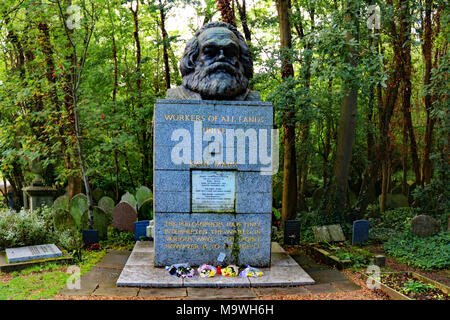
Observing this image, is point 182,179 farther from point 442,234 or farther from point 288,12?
point 288,12

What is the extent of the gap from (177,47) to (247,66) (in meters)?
8.01

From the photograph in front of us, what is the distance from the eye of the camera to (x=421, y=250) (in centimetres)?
644

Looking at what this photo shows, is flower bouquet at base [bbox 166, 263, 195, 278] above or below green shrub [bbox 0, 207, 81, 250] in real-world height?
below

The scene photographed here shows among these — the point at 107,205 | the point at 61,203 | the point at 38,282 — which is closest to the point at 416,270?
the point at 38,282

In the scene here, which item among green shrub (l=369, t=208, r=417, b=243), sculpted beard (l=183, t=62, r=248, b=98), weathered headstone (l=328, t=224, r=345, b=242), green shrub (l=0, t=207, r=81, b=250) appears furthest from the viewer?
green shrub (l=369, t=208, r=417, b=243)

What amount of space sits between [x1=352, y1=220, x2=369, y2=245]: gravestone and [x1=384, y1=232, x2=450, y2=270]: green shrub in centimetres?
42

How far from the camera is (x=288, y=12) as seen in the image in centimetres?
884

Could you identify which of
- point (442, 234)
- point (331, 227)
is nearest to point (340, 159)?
point (331, 227)

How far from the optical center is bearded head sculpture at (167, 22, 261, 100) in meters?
5.43

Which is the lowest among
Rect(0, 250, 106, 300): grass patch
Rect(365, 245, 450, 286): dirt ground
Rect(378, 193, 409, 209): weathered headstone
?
Rect(365, 245, 450, 286): dirt ground

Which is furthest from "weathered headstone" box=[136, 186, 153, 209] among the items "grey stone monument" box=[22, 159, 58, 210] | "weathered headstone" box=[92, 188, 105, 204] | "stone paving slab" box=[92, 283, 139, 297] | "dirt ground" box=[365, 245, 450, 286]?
"dirt ground" box=[365, 245, 450, 286]

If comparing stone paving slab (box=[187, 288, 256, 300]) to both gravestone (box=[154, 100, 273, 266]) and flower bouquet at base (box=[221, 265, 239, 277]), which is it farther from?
gravestone (box=[154, 100, 273, 266])
